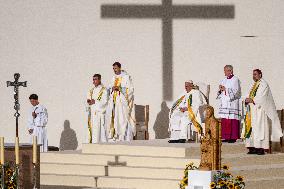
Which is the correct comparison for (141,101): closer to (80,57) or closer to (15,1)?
(80,57)

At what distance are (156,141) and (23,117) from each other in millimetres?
3601

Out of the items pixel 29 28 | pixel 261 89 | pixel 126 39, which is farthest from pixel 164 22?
pixel 261 89

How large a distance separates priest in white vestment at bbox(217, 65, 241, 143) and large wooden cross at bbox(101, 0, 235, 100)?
3.00m

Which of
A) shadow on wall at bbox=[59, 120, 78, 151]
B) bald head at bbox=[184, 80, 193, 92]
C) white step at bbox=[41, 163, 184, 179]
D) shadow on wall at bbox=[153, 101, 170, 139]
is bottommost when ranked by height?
white step at bbox=[41, 163, 184, 179]

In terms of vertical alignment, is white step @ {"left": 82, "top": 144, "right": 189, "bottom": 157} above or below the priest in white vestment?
below

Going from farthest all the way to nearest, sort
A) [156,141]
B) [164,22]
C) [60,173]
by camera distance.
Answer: [164,22]
[156,141]
[60,173]

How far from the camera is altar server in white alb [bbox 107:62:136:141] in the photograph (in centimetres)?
1902

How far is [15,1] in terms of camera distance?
21.0m

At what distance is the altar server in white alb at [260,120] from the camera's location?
55.4ft

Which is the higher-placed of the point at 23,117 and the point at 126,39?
the point at 126,39

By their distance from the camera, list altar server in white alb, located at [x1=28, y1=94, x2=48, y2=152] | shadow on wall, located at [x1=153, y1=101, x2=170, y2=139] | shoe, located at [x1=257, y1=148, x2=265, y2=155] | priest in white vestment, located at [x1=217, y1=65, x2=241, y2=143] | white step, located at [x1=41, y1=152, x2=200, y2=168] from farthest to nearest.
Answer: shadow on wall, located at [x1=153, y1=101, x2=170, y2=139] → altar server in white alb, located at [x1=28, y1=94, x2=48, y2=152] → priest in white vestment, located at [x1=217, y1=65, x2=241, y2=143] → shoe, located at [x1=257, y1=148, x2=265, y2=155] → white step, located at [x1=41, y1=152, x2=200, y2=168]

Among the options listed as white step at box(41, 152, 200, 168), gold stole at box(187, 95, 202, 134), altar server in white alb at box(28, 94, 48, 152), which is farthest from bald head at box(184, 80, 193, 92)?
altar server in white alb at box(28, 94, 48, 152)

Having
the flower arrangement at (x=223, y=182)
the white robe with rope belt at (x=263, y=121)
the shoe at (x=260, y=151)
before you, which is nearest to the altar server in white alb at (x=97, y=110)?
the white robe with rope belt at (x=263, y=121)

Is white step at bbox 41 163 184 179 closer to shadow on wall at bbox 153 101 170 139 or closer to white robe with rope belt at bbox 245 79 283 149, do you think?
white robe with rope belt at bbox 245 79 283 149
